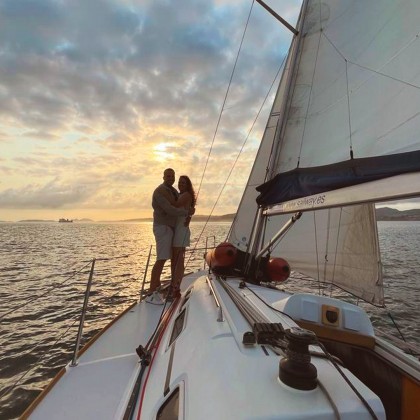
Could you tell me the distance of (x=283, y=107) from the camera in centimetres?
542

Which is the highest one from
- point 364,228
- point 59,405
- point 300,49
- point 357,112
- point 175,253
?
point 300,49

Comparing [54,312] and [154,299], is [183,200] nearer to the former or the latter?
[154,299]

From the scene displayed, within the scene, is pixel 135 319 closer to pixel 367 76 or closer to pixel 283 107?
pixel 283 107

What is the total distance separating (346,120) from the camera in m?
4.12

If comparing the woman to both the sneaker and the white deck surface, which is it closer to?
the sneaker

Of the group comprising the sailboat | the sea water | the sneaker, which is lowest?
the sea water

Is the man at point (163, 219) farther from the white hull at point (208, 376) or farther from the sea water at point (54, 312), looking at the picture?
the white hull at point (208, 376)

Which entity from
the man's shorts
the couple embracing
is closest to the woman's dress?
the couple embracing

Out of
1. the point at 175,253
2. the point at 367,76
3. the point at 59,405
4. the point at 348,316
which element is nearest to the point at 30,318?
the point at 175,253

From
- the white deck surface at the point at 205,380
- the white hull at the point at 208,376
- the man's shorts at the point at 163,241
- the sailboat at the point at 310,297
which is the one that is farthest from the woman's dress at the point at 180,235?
the white deck surface at the point at 205,380

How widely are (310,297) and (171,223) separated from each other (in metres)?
3.27

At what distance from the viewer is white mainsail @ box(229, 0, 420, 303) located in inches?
132

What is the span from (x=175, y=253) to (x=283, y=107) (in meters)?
3.05

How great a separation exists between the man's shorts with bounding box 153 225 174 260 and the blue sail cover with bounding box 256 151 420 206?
204 centimetres
